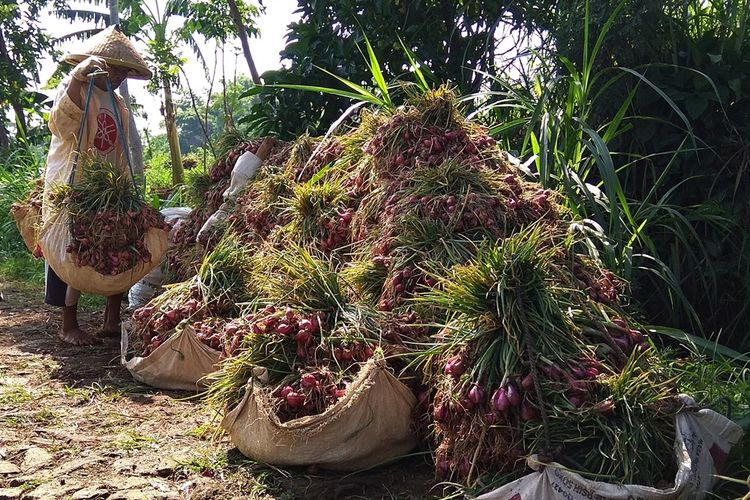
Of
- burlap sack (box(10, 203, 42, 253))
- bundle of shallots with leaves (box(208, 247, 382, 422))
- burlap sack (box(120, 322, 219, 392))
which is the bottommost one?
burlap sack (box(120, 322, 219, 392))

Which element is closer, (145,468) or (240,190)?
(145,468)

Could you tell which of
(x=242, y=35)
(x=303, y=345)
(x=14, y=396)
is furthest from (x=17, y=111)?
(x=303, y=345)

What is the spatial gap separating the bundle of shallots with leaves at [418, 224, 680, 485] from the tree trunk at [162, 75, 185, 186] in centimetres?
901

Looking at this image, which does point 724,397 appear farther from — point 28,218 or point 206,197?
point 28,218

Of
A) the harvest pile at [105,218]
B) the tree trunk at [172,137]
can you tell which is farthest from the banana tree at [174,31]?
the harvest pile at [105,218]

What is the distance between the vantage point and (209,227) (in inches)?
175

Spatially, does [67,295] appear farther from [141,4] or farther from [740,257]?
[141,4]

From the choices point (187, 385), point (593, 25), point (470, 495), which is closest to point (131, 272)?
point (187, 385)

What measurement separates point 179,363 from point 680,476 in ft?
7.45

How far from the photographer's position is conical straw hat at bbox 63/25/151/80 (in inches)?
162

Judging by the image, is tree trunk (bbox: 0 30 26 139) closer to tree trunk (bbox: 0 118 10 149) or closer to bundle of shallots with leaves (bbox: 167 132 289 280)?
tree trunk (bbox: 0 118 10 149)

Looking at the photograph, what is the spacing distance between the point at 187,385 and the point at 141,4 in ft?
44.9

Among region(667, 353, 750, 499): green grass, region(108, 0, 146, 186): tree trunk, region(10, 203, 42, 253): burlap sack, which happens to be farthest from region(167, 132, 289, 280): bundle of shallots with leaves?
region(108, 0, 146, 186): tree trunk

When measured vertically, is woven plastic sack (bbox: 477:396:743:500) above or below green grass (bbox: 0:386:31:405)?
above
